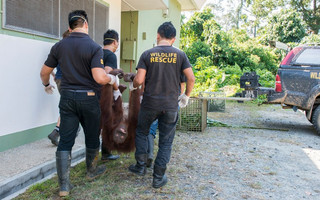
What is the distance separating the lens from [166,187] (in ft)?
11.0

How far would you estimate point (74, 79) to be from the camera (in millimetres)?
2881

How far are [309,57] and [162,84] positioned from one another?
16.7 feet

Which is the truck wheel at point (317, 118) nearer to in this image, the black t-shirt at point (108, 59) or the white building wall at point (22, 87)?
the black t-shirt at point (108, 59)

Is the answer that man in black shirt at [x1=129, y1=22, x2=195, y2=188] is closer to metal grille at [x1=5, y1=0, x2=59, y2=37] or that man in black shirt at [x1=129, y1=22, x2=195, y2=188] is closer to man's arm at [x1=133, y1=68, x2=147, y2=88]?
man's arm at [x1=133, y1=68, x2=147, y2=88]

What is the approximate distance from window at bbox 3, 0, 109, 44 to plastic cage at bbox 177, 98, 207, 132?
2813mm

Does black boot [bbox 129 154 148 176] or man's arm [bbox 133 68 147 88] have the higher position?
man's arm [bbox 133 68 147 88]

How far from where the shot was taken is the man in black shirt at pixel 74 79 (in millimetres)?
2859

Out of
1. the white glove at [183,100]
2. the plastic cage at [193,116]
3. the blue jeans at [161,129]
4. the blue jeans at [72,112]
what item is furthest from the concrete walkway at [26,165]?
the plastic cage at [193,116]

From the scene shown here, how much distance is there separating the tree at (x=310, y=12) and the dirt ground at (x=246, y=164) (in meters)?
26.1

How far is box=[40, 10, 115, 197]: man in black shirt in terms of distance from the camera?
2859mm

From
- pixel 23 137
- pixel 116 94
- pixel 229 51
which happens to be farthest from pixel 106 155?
pixel 229 51

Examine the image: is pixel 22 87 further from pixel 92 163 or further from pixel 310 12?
pixel 310 12

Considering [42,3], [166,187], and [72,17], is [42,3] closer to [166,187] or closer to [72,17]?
[72,17]

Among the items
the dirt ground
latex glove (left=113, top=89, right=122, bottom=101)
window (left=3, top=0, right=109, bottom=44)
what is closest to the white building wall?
window (left=3, top=0, right=109, bottom=44)
